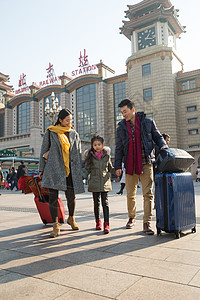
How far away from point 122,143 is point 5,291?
255 cm

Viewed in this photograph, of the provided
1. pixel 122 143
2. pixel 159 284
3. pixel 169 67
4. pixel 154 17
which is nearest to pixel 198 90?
pixel 169 67

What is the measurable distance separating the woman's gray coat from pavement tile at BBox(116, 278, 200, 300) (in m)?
1.96

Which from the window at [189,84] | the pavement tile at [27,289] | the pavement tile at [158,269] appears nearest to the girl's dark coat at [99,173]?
the pavement tile at [158,269]

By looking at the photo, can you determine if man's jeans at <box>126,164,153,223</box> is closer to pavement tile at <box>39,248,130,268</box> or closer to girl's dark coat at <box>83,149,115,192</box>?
girl's dark coat at <box>83,149,115,192</box>

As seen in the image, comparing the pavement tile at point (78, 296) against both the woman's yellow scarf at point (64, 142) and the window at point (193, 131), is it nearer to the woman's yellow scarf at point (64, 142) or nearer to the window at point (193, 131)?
the woman's yellow scarf at point (64, 142)

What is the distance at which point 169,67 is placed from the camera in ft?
114

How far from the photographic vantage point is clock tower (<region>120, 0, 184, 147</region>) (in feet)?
113

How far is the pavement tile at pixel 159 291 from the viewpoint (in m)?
1.58

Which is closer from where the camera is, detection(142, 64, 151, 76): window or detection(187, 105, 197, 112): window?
detection(187, 105, 197, 112): window

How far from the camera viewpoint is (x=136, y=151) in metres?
3.72

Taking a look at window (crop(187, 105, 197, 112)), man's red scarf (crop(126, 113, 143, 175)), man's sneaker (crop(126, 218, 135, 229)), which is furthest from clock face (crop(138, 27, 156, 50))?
man's sneaker (crop(126, 218, 135, 229))

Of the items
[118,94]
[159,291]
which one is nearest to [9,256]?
[159,291]

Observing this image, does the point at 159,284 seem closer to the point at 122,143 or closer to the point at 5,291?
the point at 5,291

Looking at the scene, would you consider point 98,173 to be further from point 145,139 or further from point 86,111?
point 86,111
